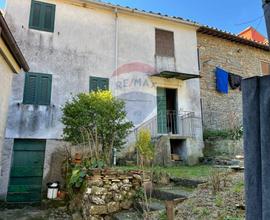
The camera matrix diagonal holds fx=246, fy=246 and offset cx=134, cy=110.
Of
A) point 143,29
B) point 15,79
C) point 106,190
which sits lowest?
point 106,190

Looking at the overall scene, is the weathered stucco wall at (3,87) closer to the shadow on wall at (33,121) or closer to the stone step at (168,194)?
the stone step at (168,194)

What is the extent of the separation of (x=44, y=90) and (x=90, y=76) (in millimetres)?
1907

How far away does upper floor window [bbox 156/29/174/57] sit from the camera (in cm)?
1169

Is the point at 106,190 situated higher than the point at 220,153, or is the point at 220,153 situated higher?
the point at 220,153

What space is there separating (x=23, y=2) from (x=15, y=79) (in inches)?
125

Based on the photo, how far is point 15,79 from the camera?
8938 mm

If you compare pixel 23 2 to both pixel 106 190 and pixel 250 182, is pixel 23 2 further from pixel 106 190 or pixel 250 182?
pixel 250 182

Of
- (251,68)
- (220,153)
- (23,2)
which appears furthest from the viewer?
(251,68)

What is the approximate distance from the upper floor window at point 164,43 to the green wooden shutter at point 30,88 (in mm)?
5585

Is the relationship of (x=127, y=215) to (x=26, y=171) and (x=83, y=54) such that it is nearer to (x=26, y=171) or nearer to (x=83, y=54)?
(x=26, y=171)

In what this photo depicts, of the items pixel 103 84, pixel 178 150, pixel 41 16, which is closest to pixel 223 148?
pixel 178 150

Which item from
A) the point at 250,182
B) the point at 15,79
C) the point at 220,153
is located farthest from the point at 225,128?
the point at 250,182

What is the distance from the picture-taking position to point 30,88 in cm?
909

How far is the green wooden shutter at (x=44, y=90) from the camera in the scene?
917 cm
